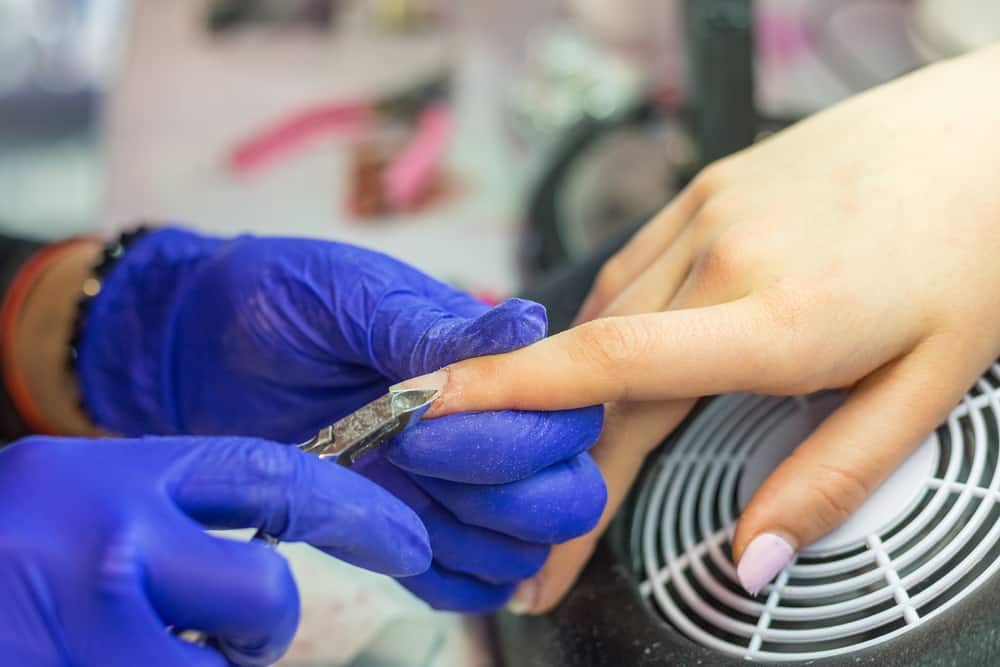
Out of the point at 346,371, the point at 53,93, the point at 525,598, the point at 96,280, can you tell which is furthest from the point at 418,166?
the point at 53,93

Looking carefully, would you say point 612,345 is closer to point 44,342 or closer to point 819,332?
point 819,332

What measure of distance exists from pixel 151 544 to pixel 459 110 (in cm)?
110

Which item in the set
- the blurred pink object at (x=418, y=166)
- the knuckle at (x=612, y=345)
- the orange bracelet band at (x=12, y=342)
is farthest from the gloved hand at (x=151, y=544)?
the blurred pink object at (x=418, y=166)

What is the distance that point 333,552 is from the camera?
53 cm

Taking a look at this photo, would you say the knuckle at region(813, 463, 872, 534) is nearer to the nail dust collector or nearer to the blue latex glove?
the nail dust collector

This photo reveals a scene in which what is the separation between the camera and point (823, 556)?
589 millimetres

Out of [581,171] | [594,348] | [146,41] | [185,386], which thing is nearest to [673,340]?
[594,348]

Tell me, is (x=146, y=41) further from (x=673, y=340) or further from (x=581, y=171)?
(x=673, y=340)

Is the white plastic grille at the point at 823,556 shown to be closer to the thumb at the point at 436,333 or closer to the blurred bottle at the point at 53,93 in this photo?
the thumb at the point at 436,333

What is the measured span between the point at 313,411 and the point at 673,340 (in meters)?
0.29

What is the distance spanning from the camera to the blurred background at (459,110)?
92cm

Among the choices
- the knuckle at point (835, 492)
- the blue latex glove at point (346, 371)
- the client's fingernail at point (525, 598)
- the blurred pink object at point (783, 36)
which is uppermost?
the blurred pink object at point (783, 36)

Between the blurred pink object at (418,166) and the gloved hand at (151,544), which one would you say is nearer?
the gloved hand at (151,544)

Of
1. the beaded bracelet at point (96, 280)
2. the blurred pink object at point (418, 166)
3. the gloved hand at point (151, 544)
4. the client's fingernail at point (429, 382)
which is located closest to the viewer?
the gloved hand at point (151, 544)
